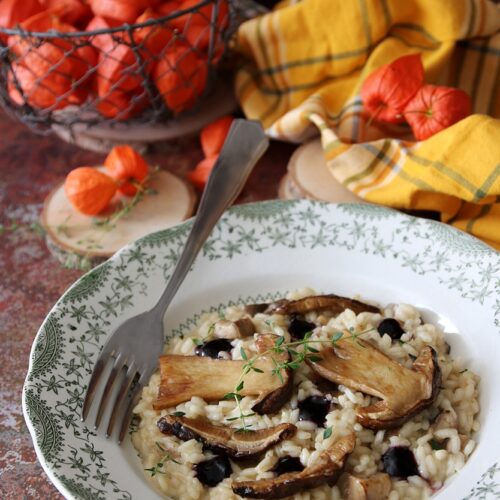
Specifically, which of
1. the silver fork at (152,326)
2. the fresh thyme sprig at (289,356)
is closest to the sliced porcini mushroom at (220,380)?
the fresh thyme sprig at (289,356)

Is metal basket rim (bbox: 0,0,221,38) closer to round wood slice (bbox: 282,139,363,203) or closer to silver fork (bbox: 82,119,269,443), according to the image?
silver fork (bbox: 82,119,269,443)

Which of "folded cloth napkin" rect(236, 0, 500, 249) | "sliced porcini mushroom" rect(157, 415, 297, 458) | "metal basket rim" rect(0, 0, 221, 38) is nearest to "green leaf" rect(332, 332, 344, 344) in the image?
"sliced porcini mushroom" rect(157, 415, 297, 458)

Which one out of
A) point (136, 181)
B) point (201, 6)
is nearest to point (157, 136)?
point (136, 181)

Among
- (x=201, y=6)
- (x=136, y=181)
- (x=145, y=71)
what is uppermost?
(x=201, y=6)

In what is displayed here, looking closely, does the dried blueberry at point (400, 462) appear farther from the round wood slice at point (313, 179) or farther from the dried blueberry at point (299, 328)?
the round wood slice at point (313, 179)

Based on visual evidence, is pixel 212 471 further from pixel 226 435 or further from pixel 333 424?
pixel 333 424

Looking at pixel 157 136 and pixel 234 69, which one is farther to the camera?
pixel 234 69

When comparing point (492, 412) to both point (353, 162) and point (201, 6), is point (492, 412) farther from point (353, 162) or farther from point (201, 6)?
point (201, 6)

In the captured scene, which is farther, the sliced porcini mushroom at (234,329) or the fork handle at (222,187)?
the fork handle at (222,187)
